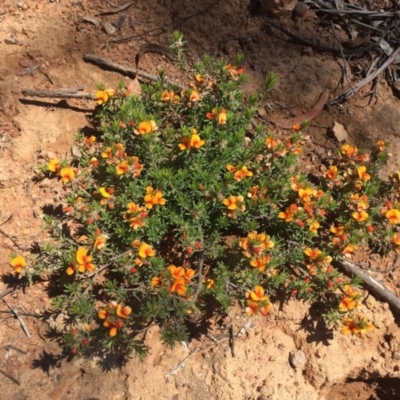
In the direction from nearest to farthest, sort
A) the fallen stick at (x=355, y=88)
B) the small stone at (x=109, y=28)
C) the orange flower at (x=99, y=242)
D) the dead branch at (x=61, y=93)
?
the orange flower at (x=99, y=242) → the dead branch at (x=61, y=93) → the fallen stick at (x=355, y=88) → the small stone at (x=109, y=28)

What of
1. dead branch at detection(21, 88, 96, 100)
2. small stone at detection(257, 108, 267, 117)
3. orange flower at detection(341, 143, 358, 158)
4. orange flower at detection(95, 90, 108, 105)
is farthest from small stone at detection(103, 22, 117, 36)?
orange flower at detection(341, 143, 358, 158)

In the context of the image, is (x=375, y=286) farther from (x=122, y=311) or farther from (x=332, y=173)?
(x=122, y=311)

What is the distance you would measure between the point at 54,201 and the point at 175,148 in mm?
1289

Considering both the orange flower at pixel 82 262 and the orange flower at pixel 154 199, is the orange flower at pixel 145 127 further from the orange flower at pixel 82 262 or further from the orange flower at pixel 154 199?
the orange flower at pixel 82 262

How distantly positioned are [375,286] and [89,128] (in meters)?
3.06

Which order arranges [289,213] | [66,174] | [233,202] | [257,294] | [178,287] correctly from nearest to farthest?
1. [178,287]
2. [257,294]
3. [233,202]
4. [289,213]
5. [66,174]

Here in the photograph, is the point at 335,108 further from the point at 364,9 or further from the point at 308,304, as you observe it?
the point at 308,304

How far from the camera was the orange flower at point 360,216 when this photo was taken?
3.92m

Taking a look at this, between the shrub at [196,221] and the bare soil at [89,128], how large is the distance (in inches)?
12.1

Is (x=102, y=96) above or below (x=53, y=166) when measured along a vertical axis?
above

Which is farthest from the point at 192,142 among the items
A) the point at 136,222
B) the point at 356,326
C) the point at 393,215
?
the point at 356,326

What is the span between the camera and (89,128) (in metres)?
4.70

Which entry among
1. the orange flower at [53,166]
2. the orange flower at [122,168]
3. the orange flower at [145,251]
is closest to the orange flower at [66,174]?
the orange flower at [53,166]

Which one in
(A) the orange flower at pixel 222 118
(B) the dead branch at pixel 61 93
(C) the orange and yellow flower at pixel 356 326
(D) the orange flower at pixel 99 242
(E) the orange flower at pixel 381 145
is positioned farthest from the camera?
(B) the dead branch at pixel 61 93
